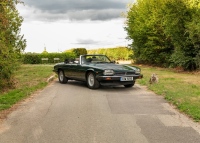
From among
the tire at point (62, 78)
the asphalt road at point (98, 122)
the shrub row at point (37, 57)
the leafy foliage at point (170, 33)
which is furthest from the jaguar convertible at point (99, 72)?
the shrub row at point (37, 57)

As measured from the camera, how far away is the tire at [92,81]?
11.1 metres

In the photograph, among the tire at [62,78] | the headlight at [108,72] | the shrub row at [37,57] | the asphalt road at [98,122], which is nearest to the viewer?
the asphalt road at [98,122]

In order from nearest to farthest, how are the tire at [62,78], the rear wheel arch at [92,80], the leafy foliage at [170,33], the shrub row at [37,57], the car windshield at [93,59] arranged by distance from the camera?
the rear wheel arch at [92,80] < the car windshield at [93,59] < the tire at [62,78] < the leafy foliage at [170,33] < the shrub row at [37,57]

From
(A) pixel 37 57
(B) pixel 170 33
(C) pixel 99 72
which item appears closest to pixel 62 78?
(C) pixel 99 72

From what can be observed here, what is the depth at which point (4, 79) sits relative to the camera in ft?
36.3

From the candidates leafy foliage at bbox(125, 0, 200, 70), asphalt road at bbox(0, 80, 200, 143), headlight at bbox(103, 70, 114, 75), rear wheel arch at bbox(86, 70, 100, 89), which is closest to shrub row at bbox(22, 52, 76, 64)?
leafy foliage at bbox(125, 0, 200, 70)

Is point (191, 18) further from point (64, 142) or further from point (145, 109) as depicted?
point (64, 142)

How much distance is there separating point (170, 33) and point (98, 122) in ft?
58.2

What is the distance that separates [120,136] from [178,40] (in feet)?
59.2

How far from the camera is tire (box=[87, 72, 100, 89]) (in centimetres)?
1111

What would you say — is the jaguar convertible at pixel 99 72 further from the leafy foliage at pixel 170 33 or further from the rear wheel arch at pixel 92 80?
the leafy foliage at pixel 170 33

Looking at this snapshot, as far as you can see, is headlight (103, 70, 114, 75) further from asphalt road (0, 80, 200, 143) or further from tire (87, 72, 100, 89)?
asphalt road (0, 80, 200, 143)

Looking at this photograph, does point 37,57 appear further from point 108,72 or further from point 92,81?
point 108,72

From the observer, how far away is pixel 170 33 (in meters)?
22.3
